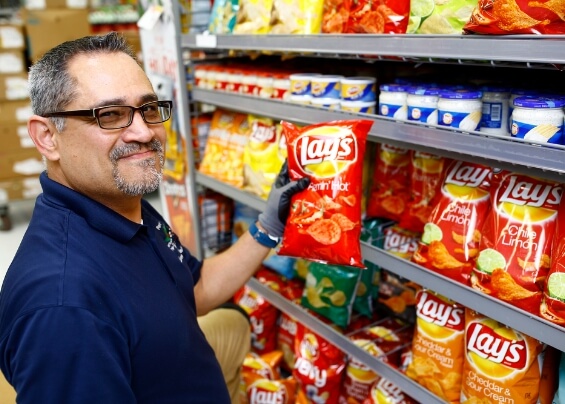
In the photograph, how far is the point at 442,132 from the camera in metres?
1.32

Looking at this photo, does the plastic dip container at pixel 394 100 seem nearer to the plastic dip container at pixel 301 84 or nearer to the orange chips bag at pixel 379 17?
the orange chips bag at pixel 379 17

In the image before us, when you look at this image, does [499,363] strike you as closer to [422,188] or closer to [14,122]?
[422,188]

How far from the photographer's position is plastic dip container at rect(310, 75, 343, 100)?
1767 mm

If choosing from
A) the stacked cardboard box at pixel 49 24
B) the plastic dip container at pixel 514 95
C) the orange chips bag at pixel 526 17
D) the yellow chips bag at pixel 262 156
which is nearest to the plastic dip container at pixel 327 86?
the yellow chips bag at pixel 262 156

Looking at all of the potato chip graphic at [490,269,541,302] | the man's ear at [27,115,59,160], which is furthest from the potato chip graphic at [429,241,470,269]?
the man's ear at [27,115,59,160]

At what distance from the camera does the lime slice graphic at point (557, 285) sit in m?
1.17

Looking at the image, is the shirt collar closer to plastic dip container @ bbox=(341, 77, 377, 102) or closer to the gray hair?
the gray hair

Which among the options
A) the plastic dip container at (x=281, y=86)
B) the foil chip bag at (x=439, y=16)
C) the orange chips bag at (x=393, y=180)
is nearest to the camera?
the foil chip bag at (x=439, y=16)

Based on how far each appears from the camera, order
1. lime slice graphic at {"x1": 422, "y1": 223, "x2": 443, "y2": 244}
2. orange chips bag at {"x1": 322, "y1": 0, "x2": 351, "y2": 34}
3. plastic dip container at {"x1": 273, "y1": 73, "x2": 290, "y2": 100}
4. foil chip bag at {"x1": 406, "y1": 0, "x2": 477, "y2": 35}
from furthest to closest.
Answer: plastic dip container at {"x1": 273, "y1": 73, "x2": 290, "y2": 100} < orange chips bag at {"x1": 322, "y1": 0, "x2": 351, "y2": 34} < lime slice graphic at {"x1": 422, "y1": 223, "x2": 443, "y2": 244} < foil chip bag at {"x1": 406, "y1": 0, "x2": 477, "y2": 35}

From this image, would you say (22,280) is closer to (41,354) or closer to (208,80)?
(41,354)

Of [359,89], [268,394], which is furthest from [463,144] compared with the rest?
[268,394]

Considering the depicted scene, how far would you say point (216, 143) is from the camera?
250cm

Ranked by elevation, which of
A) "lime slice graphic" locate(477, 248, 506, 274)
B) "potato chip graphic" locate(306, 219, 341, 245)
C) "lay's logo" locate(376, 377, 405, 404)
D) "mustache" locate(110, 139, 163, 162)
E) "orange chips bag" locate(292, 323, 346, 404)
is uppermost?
"mustache" locate(110, 139, 163, 162)

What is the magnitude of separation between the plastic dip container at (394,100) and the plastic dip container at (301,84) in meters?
0.34
